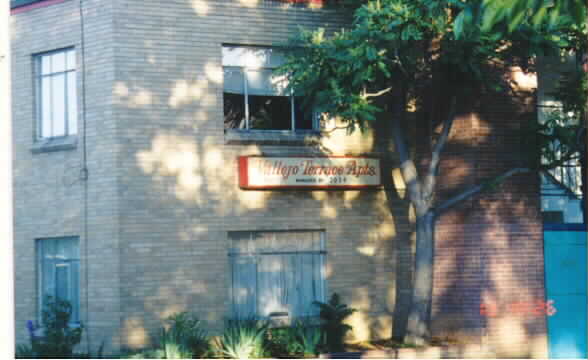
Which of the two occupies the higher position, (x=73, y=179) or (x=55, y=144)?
(x=55, y=144)

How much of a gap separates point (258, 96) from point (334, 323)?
194 inches

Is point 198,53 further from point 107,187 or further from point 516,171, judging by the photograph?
point 516,171

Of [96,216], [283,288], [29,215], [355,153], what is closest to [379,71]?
[355,153]

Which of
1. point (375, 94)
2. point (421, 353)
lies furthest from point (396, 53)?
point (421, 353)

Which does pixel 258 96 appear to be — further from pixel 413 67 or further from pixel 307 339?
pixel 307 339

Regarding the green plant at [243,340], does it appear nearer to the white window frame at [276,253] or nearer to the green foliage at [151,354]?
the white window frame at [276,253]

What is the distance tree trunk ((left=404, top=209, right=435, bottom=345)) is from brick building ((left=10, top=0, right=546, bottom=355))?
1.08 metres

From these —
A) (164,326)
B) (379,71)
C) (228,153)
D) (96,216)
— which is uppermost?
(379,71)

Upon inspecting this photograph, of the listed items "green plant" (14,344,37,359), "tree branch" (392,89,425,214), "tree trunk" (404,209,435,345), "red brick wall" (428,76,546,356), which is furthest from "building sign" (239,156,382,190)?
"green plant" (14,344,37,359)

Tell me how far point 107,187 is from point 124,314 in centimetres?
244

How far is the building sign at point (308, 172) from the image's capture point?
1841cm

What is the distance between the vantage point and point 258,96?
1909 centimetres

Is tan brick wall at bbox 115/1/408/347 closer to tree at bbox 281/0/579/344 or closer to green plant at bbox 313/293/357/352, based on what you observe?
green plant at bbox 313/293/357/352

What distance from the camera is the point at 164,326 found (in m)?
17.5
